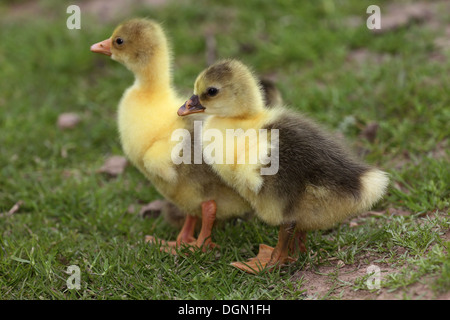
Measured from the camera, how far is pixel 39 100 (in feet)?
18.7

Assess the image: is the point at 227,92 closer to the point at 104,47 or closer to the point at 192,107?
the point at 192,107

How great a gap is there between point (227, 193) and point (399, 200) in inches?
47.0

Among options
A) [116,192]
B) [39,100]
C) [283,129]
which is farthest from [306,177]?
[39,100]

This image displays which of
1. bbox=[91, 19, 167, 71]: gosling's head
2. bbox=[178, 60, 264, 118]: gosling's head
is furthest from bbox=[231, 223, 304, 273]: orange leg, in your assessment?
bbox=[91, 19, 167, 71]: gosling's head

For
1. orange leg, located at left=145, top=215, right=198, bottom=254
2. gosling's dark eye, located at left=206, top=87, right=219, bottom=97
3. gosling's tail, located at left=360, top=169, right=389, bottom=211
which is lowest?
orange leg, located at left=145, top=215, right=198, bottom=254

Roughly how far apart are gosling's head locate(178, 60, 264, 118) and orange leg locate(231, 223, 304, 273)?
0.69m

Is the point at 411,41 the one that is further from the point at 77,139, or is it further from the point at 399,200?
the point at 77,139

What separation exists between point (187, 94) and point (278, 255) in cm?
127

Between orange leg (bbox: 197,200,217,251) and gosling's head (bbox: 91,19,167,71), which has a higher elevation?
gosling's head (bbox: 91,19,167,71)

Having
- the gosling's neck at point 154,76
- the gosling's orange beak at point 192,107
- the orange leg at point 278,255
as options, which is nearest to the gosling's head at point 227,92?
the gosling's orange beak at point 192,107

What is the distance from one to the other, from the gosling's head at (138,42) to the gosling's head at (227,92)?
1.80ft

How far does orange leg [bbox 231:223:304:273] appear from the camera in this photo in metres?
3.23

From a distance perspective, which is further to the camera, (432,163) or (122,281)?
(432,163)

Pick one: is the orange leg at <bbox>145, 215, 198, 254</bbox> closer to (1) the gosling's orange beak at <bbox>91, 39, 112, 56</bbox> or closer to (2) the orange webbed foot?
(2) the orange webbed foot
